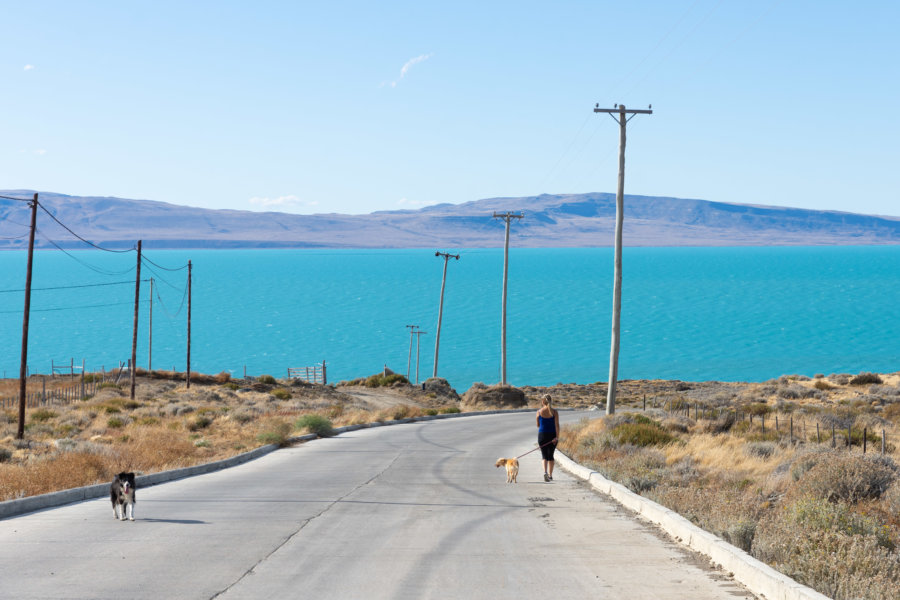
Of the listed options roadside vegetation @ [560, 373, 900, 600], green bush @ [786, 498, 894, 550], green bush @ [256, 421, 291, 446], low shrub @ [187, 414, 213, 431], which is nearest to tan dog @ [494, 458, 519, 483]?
roadside vegetation @ [560, 373, 900, 600]

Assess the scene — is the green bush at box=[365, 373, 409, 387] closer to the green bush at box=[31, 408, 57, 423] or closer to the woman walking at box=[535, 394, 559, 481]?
the green bush at box=[31, 408, 57, 423]

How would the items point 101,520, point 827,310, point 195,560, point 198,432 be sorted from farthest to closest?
point 827,310 → point 198,432 → point 101,520 → point 195,560

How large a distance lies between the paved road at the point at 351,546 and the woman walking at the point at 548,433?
49cm

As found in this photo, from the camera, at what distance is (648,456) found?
18.1 m

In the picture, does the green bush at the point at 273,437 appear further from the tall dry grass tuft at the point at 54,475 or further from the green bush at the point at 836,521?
the green bush at the point at 836,521

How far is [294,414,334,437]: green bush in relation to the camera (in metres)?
29.0

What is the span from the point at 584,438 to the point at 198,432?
1334 cm

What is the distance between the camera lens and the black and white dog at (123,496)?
37.6 ft

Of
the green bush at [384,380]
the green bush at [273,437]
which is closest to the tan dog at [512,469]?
the green bush at [273,437]

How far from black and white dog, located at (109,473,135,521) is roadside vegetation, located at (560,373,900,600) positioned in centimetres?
678

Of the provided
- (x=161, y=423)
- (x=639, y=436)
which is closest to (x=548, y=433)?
(x=639, y=436)

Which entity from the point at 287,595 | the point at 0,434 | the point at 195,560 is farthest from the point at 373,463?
the point at 0,434

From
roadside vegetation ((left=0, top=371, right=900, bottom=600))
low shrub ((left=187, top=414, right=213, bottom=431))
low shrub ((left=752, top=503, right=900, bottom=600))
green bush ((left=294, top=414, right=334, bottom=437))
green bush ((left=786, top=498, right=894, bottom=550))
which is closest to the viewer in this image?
low shrub ((left=752, top=503, right=900, bottom=600))

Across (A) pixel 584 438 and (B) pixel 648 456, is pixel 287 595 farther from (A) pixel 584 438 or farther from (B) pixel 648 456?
(A) pixel 584 438
